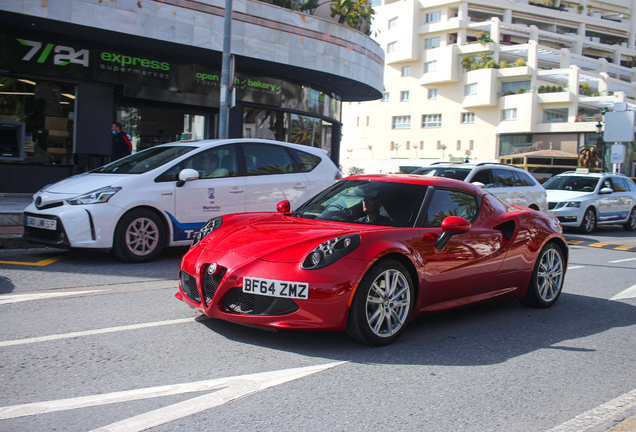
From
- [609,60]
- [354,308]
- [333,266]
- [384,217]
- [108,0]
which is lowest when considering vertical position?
[354,308]

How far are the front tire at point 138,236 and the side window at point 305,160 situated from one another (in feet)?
8.21

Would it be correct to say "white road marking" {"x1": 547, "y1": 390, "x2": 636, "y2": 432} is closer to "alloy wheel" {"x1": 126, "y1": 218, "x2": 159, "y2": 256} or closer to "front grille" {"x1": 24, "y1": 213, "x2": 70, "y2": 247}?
"alloy wheel" {"x1": 126, "y1": 218, "x2": 159, "y2": 256}

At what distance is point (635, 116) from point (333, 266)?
30665mm

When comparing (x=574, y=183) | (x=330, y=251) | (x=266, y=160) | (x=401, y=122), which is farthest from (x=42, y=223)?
(x=401, y=122)

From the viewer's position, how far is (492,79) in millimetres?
62656

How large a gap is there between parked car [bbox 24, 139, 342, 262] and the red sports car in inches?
100

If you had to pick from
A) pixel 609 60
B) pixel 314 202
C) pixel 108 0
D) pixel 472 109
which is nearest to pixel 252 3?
pixel 108 0

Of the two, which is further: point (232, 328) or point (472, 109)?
point (472, 109)

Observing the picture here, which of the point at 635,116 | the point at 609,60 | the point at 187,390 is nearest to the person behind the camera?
the point at 187,390

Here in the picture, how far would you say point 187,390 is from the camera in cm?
334

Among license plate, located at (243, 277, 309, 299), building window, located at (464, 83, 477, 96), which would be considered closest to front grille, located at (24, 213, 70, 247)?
license plate, located at (243, 277, 309, 299)

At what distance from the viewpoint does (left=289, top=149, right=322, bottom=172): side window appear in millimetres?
9273

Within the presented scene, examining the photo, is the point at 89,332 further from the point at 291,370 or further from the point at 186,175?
the point at 186,175

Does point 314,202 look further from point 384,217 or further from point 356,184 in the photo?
point 384,217
